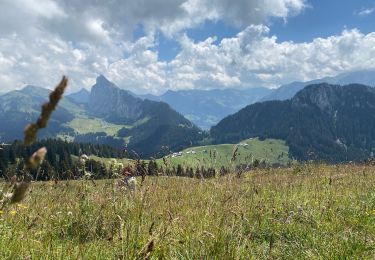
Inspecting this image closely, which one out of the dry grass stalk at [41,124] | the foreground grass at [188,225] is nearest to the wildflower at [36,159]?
the dry grass stalk at [41,124]

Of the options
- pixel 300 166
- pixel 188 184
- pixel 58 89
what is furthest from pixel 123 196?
pixel 300 166

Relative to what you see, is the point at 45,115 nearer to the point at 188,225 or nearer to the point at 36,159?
the point at 36,159

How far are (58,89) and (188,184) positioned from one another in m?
9.72

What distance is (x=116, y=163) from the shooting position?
677 centimetres

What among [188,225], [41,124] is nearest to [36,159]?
[41,124]

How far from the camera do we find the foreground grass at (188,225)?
484cm

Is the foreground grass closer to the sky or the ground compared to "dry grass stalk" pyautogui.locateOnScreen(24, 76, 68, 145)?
closer to the ground

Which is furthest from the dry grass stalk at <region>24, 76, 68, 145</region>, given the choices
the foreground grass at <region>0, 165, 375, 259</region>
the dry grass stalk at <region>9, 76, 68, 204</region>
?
the foreground grass at <region>0, 165, 375, 259</region>

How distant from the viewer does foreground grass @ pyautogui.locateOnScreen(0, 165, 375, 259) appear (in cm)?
484

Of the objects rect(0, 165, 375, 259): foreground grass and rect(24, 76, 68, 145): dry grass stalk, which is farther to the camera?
rect(0, 165, 375, 259): foreground grass

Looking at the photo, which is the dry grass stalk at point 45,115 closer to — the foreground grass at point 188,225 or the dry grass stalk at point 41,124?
the dry grass stalk at point 41,124

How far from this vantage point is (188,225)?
5.82 metres

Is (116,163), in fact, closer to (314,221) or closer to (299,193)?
(314,221)

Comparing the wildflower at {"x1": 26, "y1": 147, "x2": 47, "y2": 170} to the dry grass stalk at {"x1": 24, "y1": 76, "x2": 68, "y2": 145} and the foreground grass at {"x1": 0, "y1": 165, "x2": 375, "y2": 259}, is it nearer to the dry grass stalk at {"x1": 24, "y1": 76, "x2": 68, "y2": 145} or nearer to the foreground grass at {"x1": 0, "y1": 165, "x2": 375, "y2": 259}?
the dry grass stalk at {"x1": 24, "y1": 76, "x2": 68, "y2": 145}
